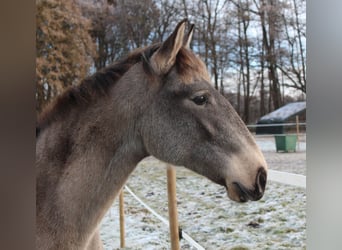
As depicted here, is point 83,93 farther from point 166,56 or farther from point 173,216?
point 173,216

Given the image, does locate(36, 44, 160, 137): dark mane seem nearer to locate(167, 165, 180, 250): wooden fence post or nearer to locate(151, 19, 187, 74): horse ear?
locate(151, 19, 187, 74): horse ear

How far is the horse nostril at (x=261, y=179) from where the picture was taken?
1877 millimetres

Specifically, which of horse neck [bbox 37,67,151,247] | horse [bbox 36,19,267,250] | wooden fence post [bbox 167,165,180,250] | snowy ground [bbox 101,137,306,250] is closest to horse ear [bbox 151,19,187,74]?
horse [bbox 36,19,267,250]

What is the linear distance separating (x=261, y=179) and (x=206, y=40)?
0.72 m

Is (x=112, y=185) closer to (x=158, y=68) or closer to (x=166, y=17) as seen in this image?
(x=158, y=68)

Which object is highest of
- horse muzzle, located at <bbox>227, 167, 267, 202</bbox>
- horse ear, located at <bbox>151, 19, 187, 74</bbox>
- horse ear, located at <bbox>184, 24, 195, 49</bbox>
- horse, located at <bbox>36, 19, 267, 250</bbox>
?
horse ear, located at <bbox>184, 24, 195, 49</bbox>

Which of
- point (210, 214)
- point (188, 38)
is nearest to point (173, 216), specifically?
point (210, 214)

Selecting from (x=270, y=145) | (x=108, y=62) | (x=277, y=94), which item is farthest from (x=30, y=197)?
(x=277, y=94)

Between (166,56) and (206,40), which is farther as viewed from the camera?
(206,40)

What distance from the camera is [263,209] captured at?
196 cm

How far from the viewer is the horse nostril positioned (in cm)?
188

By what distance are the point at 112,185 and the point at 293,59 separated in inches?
44.3

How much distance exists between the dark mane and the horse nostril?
73 centimetres

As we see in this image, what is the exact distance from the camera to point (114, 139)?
5.79ft
